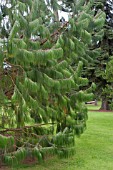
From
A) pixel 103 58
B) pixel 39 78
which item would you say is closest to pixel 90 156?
pixel 39 78

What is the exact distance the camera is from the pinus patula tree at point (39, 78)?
4910mm

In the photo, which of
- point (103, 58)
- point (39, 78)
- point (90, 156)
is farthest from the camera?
point (103, 58)

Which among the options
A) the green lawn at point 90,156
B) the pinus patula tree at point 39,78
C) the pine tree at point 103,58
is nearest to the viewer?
the pinus patula tree at point 39,78

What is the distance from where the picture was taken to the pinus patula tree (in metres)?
4.91

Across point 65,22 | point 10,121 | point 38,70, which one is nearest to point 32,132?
point 10,121

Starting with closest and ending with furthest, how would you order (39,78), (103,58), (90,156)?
(39,78), (90,156), (103,58)

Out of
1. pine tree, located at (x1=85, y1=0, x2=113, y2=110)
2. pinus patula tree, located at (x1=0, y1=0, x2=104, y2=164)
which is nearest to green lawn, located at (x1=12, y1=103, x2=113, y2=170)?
pinus patula tree, located at (x1=0, y1=0, x2=104, y2=164)

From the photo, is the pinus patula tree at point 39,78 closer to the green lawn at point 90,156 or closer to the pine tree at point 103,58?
the green lawn at point 90,156

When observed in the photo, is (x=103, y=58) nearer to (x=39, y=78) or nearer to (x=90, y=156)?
(x=90, y=156)

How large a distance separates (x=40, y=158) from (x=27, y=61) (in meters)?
1.94

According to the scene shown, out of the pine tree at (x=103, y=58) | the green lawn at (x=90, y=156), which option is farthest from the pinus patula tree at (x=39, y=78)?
the pine tree at (x=103, y=58)

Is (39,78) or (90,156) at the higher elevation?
(39,78)

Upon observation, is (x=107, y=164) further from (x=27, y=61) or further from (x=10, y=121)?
(x=27, y=61)

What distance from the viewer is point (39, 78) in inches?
209
